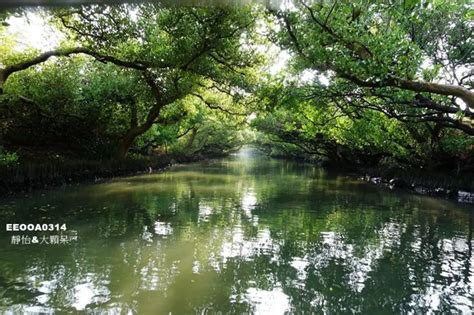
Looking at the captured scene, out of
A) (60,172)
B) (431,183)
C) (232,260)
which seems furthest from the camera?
(431,183)

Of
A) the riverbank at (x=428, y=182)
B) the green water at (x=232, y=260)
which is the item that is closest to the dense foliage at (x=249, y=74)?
the riverbank at (x=428, y=182)

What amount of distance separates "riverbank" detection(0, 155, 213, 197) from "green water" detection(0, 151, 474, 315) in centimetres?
86

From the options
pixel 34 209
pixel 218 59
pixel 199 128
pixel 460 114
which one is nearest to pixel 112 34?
pixel 218 59

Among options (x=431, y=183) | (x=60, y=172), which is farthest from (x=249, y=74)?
(x=431, y=183)

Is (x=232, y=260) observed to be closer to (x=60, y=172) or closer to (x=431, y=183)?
(x=60, y=172)

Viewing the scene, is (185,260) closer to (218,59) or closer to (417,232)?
(417,232)

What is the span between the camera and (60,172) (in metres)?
17.3

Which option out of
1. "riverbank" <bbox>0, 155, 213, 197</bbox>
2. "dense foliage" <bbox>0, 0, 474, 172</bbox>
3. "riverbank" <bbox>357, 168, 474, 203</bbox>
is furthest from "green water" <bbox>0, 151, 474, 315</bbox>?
"riverbank" <bbox>357, 168, 474, 203</bbox>

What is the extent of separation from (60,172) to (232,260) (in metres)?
12.5

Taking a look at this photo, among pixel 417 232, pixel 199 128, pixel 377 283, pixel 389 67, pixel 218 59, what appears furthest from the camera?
pixel 199 128

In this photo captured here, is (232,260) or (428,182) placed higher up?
(428,182)

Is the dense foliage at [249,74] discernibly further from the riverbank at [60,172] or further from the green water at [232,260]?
the green water at [232,260]

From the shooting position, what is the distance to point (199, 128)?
40.6m

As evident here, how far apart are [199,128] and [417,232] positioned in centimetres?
3136
